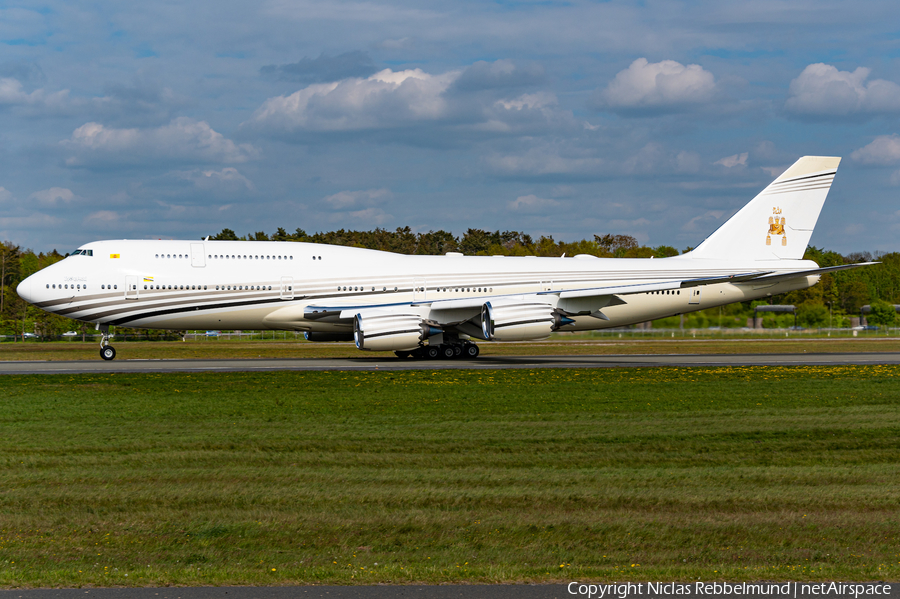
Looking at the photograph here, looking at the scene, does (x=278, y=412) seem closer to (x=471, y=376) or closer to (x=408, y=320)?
(x=471, y=376)

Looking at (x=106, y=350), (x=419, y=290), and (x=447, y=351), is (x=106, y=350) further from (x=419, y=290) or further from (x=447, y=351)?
(x=447, y=351)

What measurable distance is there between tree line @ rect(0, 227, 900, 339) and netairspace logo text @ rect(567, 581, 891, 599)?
2737 cm

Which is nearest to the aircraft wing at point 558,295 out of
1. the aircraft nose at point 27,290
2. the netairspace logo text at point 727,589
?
the aircraft nose at point 27,290

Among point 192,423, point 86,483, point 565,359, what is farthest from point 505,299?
point 86,483

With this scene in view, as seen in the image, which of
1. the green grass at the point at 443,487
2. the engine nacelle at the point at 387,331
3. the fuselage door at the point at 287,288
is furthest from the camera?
the fuselage door at the point at 287,288

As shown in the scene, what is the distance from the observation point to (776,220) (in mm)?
36531

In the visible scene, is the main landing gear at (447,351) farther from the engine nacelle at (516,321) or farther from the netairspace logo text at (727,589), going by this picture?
the netairspace logo text at (727,589)

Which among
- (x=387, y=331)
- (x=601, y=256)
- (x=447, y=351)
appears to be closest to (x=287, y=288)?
(x=387, y=331)

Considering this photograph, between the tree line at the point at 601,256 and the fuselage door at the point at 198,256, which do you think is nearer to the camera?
the fuselage door at the point at 198,256

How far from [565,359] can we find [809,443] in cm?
1927

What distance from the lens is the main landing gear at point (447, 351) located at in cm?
3162

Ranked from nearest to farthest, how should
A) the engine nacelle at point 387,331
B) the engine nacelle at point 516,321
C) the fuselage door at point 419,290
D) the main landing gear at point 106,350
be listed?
the engine nacelle at point 387,331
the main landing gear at point 106,350
the engine nacelle at point 516,321
the fuselage door at point 419,290

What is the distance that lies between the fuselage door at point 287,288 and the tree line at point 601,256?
11277 mm

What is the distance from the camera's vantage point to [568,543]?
7.45 m
